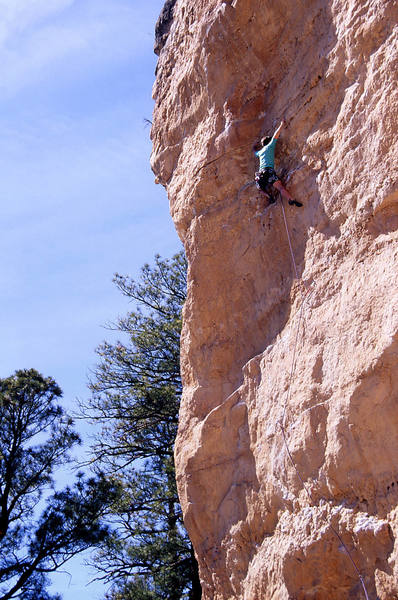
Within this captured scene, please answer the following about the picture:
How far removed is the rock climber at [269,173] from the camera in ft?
27.7

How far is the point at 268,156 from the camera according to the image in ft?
28.3

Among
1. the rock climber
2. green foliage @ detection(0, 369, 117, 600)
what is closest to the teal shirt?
the rock climber

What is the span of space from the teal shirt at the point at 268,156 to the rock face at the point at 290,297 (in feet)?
0.48

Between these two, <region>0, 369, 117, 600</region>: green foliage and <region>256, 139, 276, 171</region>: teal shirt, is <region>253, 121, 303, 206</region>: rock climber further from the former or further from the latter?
<region>0, 369, 117, 600</region>: green foliage

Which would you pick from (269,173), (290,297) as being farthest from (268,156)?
(290,297)

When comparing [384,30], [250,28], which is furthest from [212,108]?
[384,30]

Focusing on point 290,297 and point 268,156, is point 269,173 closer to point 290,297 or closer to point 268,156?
point 268,156

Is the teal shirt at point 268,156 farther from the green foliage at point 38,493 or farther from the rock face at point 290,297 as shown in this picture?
the green foliage at point 38,493

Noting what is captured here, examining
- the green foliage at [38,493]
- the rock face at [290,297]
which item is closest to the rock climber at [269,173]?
the rock face at [290,297]

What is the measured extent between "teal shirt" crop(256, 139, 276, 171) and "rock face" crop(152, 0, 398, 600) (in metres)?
0.15

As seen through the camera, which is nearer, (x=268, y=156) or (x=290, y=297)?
(x=290, y=297)

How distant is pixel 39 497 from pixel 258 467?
726 cm

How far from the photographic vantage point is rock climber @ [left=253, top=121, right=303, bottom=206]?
8.45 m

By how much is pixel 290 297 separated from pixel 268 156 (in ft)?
5.23
